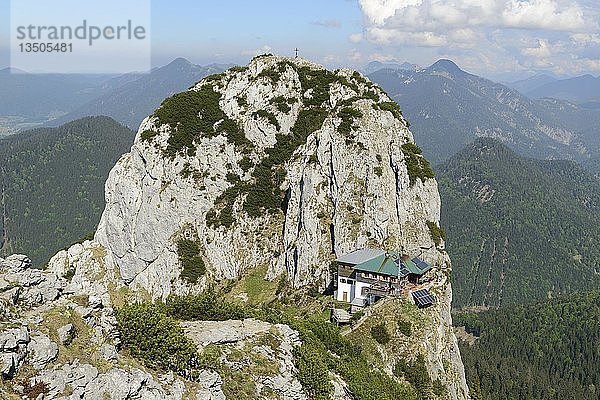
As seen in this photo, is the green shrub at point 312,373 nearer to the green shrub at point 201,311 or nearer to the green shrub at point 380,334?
the green shrub at point 201,311

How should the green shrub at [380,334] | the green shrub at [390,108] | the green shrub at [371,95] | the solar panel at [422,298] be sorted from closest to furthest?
1. the green shrub at [380,334]
2. the solar panel at [422,298]
3. the green shrub at [390,108]
4. the green shrub at [371,95]

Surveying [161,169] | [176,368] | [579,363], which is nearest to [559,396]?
[579,363]

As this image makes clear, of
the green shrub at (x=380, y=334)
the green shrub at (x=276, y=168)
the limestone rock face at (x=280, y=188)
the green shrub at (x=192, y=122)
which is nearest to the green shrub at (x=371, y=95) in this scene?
the limestone rock face at (x=280, y=188)

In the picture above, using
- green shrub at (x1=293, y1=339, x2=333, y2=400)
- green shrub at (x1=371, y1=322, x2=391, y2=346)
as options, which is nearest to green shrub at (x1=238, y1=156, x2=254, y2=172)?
green shrub at (x1=371, y1=322, x2=391, y2=346)

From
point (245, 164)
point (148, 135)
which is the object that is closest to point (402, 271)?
point (245, 164)

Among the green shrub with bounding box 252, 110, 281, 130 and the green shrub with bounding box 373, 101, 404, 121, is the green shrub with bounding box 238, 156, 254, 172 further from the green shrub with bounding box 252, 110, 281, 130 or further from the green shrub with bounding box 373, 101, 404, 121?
the green shrub with bounding box 373, 101, 404, 121

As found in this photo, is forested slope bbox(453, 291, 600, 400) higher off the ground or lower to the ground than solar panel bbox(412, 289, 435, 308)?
lower

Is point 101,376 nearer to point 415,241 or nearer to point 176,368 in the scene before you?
point 176,368

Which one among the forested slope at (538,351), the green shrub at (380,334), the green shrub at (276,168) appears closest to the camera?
the green shrub at (380,334)
